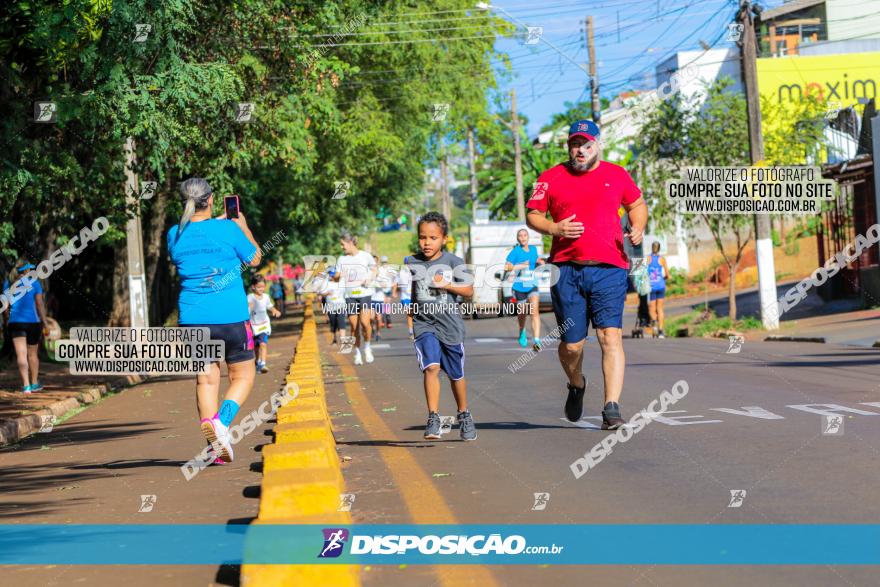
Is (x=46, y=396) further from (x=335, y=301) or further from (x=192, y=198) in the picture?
(x=192, y=198)

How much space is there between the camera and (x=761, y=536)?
217 inches

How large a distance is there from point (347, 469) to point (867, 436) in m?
3.43

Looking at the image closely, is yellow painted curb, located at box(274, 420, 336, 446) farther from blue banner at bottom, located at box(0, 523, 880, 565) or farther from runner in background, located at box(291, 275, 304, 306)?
runner in background, located at box(291, 275, 304, 306)

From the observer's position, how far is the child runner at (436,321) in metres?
9.52

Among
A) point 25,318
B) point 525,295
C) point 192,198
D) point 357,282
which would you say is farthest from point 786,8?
point 192,198

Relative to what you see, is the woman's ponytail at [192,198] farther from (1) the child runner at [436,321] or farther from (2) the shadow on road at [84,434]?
(2) the shadow on road at [84,434]

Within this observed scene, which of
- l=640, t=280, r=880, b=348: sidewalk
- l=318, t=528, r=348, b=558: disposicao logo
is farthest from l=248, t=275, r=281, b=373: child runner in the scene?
l=318, t=528, r=348, b=558: disposicao logo

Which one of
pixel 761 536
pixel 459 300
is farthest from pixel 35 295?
pixel 761 536

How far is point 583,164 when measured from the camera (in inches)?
361

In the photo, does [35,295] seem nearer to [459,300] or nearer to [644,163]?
[459,300]

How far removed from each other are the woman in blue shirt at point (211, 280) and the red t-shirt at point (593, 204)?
7.26 feet

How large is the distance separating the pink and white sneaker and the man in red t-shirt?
254 centimetres

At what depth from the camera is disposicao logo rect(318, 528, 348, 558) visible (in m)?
5.28

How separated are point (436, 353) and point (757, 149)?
54.3 ft
